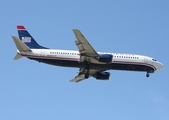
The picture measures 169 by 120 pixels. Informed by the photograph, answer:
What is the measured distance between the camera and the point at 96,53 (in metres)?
97.3

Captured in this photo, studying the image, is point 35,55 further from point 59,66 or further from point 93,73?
point 93,73

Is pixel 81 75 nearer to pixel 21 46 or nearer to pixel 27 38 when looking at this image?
pixel 27 38

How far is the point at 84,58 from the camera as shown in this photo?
98.3m

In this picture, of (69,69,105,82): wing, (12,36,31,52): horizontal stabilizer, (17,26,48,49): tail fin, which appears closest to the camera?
(12,36,31,52): horizontal stabilizer

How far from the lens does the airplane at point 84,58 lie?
9700cm

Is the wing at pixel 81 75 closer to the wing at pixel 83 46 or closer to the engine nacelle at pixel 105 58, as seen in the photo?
the wing at pixel 83 46

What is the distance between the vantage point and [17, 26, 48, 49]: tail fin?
10242 cm

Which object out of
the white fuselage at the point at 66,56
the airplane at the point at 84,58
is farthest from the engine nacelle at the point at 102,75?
the white fuselage at the point at 66,56

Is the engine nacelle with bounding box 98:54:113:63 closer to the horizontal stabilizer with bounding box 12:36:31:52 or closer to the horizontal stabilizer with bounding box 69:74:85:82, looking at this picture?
the horizontal stabilizer with bounding box 69:74:85:82

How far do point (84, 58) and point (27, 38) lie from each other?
545 inches

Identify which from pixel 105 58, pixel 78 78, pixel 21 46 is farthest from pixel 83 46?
pixel 78 78

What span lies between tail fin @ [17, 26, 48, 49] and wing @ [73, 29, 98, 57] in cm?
1000

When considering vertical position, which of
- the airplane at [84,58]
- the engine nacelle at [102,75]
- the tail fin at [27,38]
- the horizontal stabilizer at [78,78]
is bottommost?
the horizontal stabilizer at [78,78]

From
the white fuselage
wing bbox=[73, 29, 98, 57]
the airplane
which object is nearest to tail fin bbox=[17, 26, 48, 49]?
the airplane
